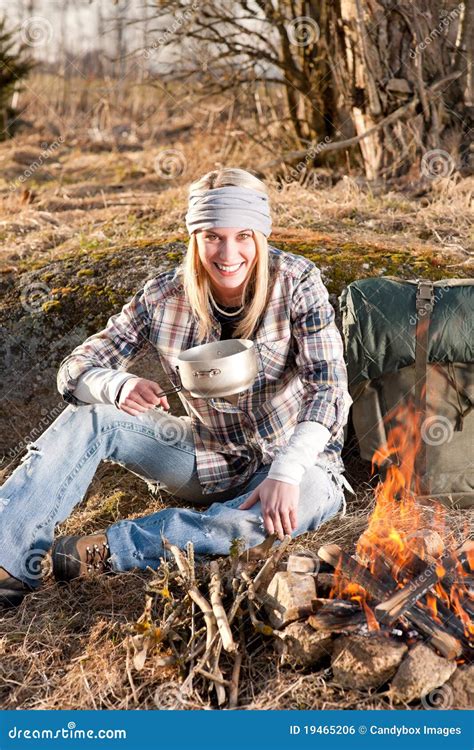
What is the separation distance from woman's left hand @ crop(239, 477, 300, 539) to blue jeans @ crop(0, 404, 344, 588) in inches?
7.6

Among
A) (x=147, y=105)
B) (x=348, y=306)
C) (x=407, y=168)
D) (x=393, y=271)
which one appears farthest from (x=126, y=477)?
(x=147, y=105)

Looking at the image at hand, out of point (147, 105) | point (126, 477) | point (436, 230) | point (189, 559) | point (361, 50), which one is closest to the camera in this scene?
point (189, 559)

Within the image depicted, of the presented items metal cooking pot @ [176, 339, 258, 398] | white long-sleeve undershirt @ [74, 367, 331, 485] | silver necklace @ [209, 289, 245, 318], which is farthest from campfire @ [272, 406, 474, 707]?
silver necklace @ [209, 289, 245, 318]

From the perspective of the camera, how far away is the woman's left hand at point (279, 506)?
2355 millimetres

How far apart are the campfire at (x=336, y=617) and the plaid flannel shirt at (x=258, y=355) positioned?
430 mm

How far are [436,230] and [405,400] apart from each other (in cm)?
187

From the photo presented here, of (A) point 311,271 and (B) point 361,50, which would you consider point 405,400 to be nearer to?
(A) point 311,271

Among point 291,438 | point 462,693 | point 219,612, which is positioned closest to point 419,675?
point 462,693

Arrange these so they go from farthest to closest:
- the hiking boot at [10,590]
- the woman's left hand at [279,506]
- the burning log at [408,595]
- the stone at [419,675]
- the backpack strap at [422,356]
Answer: the backpack strap at [422,356]
the hiking boot at [10,590]
the woman's left hand at [279,506]
the burning log at [408,595]
the stone at [419,675]

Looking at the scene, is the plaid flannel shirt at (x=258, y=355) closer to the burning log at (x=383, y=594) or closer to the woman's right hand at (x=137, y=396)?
the woman's right hand at (x=137, y=396)

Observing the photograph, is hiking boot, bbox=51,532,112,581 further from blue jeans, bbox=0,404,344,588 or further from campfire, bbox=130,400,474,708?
campfire, bbox=130,400,474,708

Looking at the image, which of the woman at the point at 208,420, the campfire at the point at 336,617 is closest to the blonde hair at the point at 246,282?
the woman at the point at 208,420

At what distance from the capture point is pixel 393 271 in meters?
3.65

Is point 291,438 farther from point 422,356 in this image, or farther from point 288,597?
point 422,356
